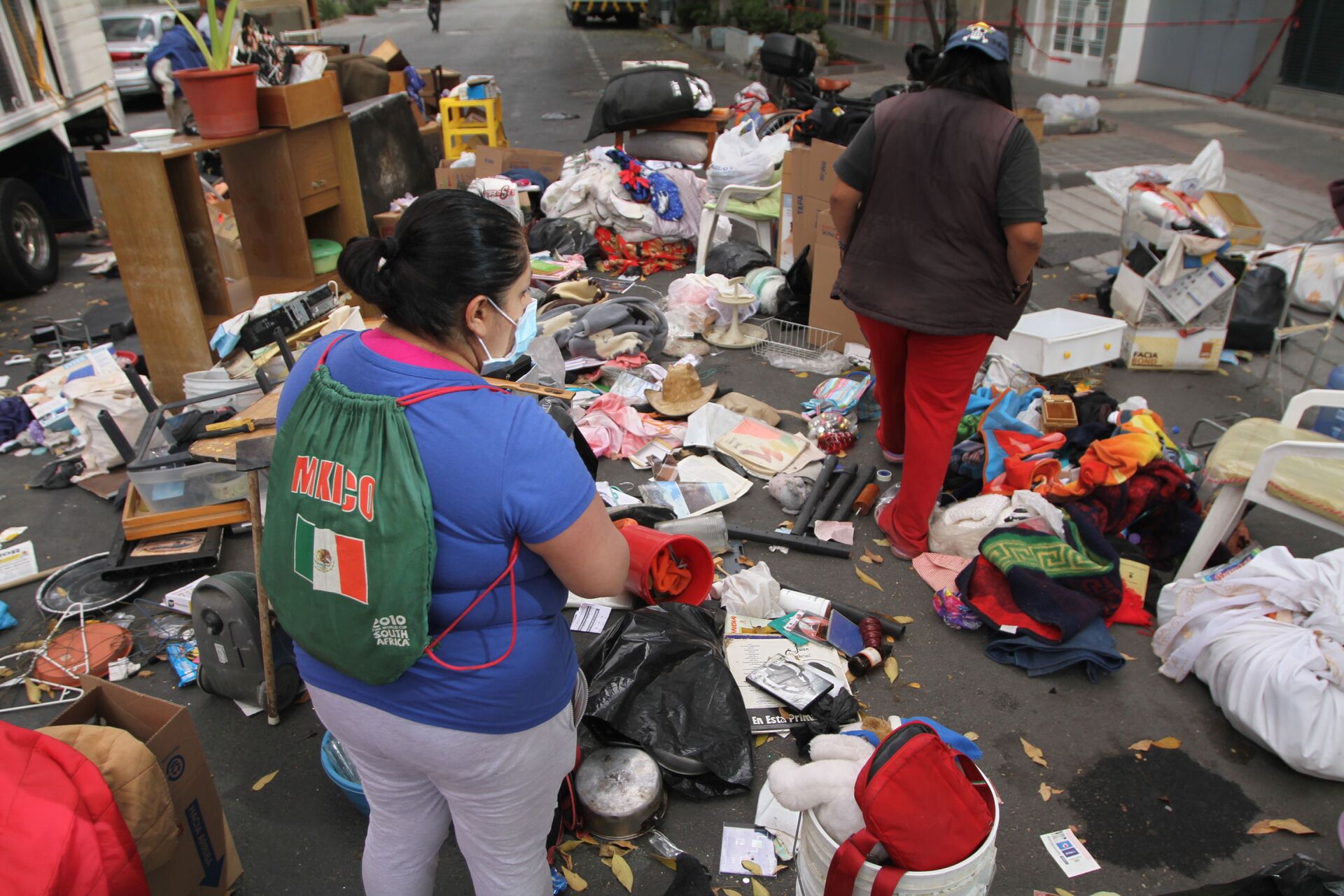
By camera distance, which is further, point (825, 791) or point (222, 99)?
point (222, 99)

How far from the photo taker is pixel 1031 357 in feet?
16.3

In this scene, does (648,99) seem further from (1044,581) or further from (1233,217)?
(1044,581)

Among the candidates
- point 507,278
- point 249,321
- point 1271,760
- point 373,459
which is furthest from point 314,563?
point 249,321

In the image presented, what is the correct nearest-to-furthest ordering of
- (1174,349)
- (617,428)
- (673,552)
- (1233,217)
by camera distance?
(673,552)
(617,428)
(1174,349)
(1233,217)

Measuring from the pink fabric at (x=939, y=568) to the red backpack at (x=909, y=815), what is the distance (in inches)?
75.3

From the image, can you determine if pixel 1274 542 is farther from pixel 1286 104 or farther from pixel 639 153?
pixel 1286 104

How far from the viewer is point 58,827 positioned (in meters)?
1.60

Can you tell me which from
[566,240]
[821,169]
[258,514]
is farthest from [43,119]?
[258,514]

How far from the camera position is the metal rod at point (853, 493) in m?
4.18

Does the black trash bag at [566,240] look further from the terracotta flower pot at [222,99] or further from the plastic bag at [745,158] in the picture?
the terracotta flower pot at [222,99]

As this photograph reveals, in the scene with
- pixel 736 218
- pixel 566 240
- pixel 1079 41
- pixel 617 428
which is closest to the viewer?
pixel 617 428

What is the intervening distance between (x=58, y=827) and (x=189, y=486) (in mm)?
2681

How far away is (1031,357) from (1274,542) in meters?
1.59

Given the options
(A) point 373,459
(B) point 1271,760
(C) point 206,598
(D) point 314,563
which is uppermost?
(A) point 373,459
